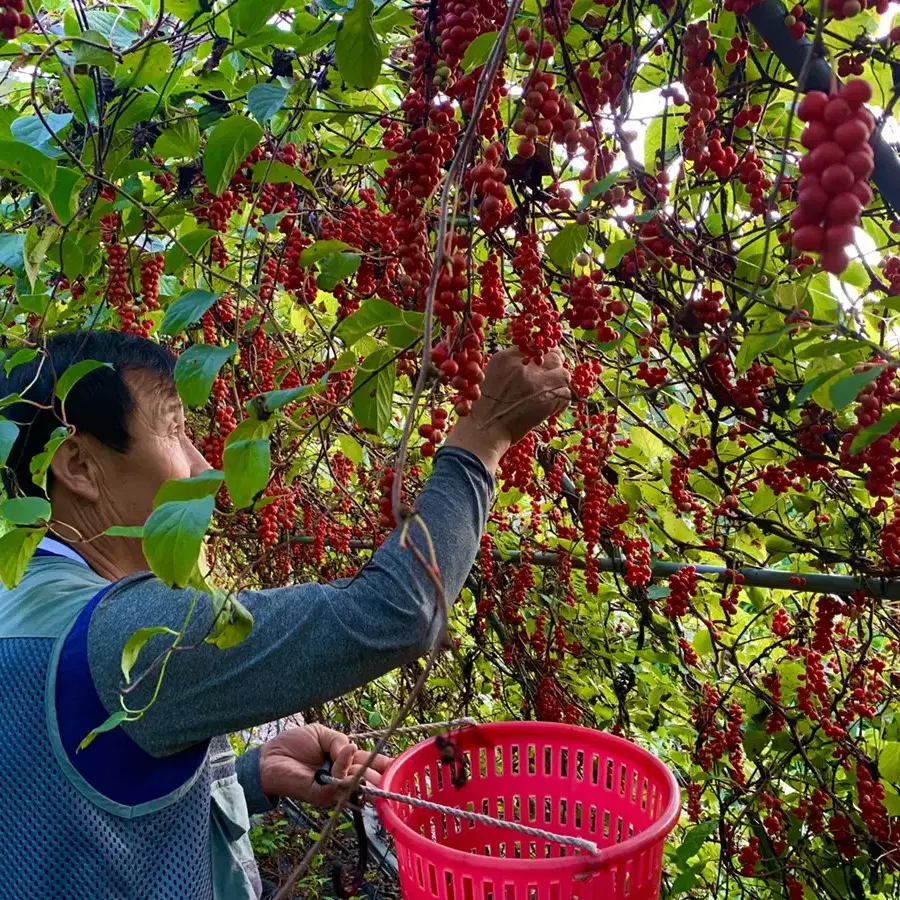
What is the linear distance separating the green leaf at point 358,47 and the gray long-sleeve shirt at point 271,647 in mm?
544

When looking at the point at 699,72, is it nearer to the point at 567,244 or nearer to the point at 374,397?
the point at 567,244

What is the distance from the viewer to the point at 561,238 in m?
1.10

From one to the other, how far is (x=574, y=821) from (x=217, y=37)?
146cm

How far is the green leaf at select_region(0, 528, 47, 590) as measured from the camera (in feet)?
3.13

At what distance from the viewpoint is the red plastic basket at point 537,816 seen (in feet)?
3.47

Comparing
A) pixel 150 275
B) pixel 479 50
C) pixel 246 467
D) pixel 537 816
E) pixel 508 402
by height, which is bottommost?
pixel 537 816

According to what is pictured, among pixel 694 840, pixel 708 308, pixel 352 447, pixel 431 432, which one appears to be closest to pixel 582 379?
pixel 708 308

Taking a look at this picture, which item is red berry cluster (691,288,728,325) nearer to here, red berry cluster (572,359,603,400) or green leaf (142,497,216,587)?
red berry cluster (572,359,603,400)

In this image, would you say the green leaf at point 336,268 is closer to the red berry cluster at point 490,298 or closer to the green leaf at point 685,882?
the red berry cluster at point 490,298

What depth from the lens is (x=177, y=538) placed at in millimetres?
728

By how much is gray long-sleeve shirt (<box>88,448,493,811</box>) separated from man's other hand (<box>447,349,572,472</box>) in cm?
17

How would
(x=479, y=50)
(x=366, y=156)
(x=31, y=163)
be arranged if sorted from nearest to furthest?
(x=479, y=50) < (x=31, y=163) < (x=366, y=156)

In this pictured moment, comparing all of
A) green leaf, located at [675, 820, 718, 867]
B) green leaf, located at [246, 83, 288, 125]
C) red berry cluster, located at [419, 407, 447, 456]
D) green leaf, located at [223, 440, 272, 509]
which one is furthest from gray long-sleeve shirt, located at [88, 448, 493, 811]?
green leaf, located at [675, 820, 718, 867]

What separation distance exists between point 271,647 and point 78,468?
49 centimetres
